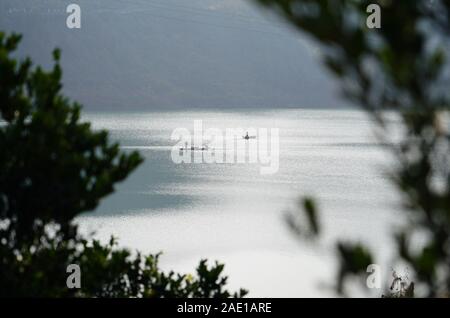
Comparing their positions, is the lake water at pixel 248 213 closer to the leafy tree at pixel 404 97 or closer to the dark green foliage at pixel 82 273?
the leafy tree at pixel 404 97

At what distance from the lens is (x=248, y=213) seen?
109 ft

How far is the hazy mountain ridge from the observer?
127 m

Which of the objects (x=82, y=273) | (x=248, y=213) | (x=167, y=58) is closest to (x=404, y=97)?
(x=82, y=273)

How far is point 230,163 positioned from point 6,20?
82889 mm

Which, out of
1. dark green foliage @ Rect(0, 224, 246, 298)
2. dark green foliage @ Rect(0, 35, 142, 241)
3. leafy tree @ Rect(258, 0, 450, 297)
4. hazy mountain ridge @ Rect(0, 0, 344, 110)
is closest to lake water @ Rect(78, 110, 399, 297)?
leafy tree @ Rect(258, 0, 450, 297)

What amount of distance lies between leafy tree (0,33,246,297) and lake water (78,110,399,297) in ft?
Result: 9.00

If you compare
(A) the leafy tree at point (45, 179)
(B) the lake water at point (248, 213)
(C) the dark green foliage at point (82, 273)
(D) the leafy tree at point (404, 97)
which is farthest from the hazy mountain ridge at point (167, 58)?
(D) the leafy tree at point (404, 97)

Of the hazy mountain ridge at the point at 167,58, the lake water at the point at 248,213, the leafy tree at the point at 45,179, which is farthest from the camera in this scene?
the hazy mountain ridge at the point at 167,58

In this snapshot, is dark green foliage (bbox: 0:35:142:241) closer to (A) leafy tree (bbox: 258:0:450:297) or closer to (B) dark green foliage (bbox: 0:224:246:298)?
(B) dark green foliage (bbox: 0:224:246:298)

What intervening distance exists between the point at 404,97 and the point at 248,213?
101 feet

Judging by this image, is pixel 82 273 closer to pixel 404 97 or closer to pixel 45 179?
pixel 45 179

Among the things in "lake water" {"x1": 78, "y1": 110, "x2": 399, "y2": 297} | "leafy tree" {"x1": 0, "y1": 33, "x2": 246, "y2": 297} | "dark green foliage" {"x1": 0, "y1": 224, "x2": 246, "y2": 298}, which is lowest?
"lake water" {"x1": 78, "y1": 110, "x2": 399, "y2": 297}

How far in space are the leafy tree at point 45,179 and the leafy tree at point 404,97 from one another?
2.77m

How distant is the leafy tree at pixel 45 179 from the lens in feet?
16.0
